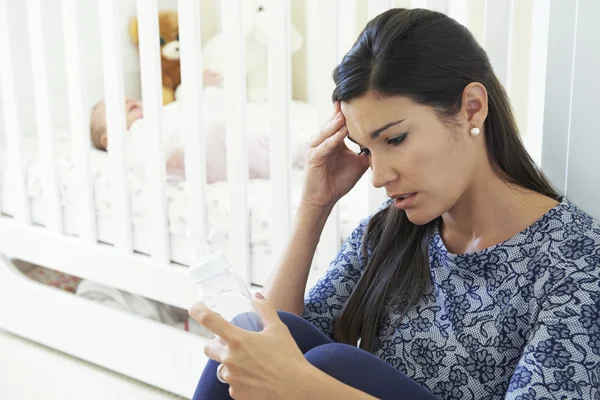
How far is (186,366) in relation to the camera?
2008 millimetres

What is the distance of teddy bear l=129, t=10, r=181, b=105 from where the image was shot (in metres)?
2.55

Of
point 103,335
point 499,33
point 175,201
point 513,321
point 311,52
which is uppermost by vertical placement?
point 499,33

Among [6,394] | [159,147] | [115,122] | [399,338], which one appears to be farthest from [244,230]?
[6,394]

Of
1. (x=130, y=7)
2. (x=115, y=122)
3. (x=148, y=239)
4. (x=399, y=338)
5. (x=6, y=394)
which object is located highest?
(x=130, y=7)

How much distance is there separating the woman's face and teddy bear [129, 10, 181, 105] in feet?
4.81

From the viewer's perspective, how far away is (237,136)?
68.0 inches

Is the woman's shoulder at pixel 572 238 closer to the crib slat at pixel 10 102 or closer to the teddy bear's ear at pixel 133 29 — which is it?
the crib slat at pixel 10 102

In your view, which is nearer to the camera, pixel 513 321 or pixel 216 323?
pixel 216 323

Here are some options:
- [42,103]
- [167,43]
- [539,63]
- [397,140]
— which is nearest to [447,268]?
[397,140]

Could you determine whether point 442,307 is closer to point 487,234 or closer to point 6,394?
point 487,234

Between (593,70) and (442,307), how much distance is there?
0.40m

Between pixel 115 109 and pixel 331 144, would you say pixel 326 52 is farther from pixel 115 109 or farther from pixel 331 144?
pixel 115 109

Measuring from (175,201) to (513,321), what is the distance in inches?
39.3

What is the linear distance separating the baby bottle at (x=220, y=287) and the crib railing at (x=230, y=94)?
0.55 meters
